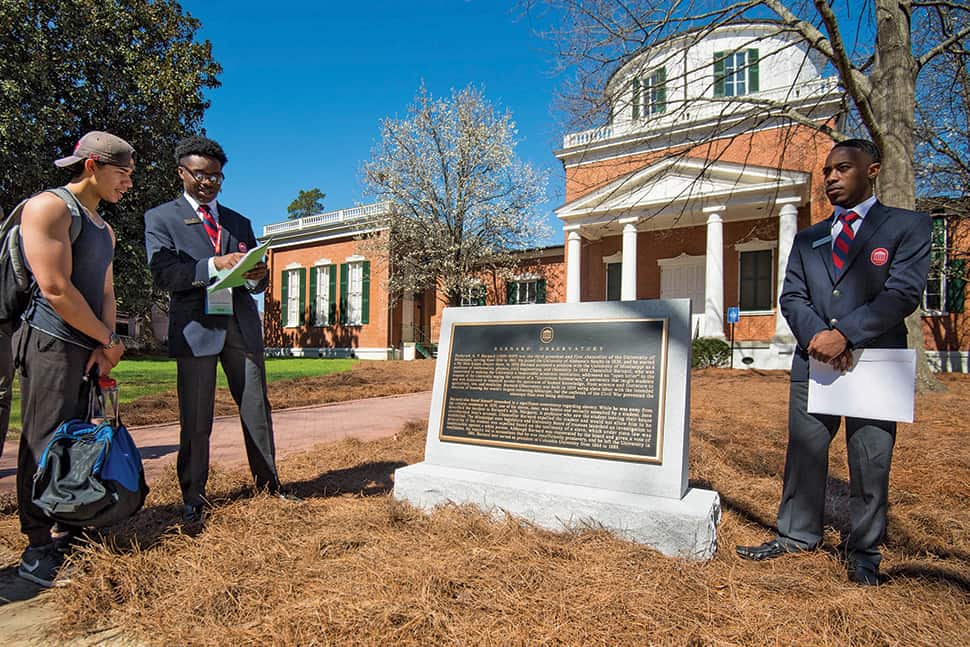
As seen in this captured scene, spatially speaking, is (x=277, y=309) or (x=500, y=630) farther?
(x=277, y=309)

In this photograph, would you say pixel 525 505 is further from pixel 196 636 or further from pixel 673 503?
pixel 196 636

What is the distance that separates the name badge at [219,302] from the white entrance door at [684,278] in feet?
62.0

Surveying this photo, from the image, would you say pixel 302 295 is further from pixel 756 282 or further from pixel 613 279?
pixel 756 282

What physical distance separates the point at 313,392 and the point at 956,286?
19.1 m

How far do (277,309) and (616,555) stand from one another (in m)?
30.2

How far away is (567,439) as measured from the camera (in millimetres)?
2914

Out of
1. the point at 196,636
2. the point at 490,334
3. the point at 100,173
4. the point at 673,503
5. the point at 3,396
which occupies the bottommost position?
the point at 196,636

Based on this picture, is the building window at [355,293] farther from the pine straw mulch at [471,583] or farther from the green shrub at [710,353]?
the pine straw mulch at [471,583]

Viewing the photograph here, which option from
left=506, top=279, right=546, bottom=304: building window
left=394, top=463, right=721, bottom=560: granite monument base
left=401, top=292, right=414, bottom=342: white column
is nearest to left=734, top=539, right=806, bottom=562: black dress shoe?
left=394, top=463, right=721, bottom=560: granite monument base

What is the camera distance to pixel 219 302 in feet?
9.83

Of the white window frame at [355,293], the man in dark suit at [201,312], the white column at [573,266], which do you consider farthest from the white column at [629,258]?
the man in dark suit at [201,312]

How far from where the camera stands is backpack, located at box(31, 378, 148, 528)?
6.83ft

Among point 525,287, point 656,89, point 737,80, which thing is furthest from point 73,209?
point 525,287

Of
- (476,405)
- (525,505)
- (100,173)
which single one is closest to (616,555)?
(525,505)
